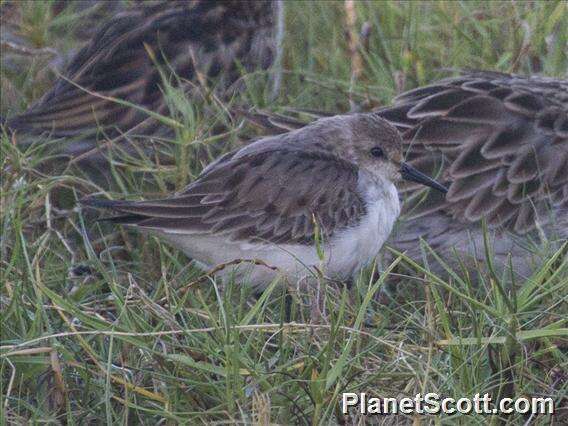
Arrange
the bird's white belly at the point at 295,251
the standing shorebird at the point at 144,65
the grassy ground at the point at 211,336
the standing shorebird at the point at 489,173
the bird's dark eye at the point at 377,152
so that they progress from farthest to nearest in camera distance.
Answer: the standing shorebird at the point at 144,65, the standing shorebird at the point at 489,173, the bird's dark eye at the point at 377,152, the bird's white belly at the point at 295,251, the grassy ground at the point at 211,336

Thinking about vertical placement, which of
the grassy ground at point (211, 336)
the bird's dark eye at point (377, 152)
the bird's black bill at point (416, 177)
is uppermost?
the bird's dark eye at point (377, 152)

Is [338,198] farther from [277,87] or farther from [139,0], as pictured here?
[139,0]

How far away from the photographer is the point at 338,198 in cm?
492

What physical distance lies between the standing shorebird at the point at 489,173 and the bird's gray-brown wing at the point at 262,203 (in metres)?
0.55

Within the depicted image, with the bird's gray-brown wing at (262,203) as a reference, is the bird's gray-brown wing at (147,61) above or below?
above

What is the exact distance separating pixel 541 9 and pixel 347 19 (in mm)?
1022

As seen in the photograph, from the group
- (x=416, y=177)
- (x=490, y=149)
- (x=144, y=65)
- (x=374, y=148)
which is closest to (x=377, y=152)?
(x=374, y=148)

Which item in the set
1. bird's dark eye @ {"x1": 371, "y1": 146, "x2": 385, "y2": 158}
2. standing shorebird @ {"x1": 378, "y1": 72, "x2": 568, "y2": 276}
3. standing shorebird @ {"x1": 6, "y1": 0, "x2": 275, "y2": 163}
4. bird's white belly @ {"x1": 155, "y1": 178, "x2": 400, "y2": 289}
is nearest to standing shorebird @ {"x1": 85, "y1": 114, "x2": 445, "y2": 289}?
bird's white belly @ {"x1": 155, "y1": 178, "x2": 400, "y2": 289}

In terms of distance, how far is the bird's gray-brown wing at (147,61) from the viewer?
6.04 meters

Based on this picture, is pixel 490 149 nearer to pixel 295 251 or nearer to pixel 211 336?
pixel 295 251

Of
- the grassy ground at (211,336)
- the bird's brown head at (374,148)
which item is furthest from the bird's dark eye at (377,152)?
the grassy ground at (211,336)

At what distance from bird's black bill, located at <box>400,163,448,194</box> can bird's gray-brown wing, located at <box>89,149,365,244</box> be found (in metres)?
0.26

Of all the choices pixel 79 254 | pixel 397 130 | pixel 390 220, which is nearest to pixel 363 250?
pixel 390 220

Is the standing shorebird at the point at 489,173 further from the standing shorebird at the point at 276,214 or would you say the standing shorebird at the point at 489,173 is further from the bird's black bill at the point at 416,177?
the standing shorebird at the point at 276,214
